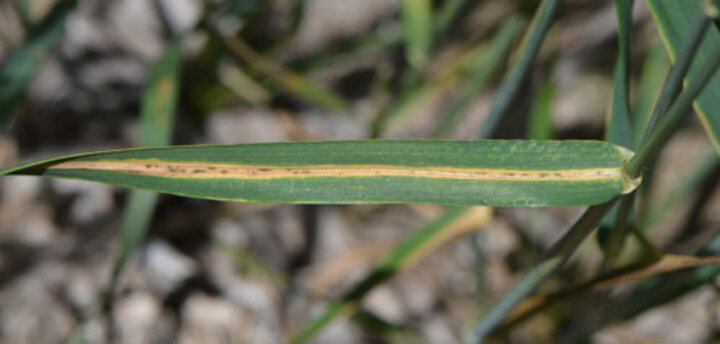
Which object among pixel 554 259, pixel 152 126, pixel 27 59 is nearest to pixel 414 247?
pixel 554 259

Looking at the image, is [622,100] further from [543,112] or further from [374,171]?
[543,112]

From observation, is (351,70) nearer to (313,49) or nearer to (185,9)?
(313,49)

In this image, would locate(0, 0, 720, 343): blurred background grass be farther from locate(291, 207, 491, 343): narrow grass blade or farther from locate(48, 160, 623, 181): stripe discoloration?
locate(48, 160, 623, 181): stripe discoloration

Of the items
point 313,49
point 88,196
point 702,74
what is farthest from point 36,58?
point 702,74

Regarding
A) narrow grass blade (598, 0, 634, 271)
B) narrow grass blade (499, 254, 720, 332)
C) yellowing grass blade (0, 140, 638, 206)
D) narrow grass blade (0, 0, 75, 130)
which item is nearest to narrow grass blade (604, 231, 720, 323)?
narrow grass blade (499, 254, 720, 332)

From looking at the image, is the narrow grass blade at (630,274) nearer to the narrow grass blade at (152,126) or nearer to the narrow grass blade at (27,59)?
the narrow grass blade at (152,126)

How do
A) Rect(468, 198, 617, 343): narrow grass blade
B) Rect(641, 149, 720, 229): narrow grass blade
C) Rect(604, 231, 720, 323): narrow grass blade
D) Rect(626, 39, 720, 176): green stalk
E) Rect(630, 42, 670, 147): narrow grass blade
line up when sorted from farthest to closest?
Rect(641, 149, 720, 229): narrow grass blade
Rect(630, 42, 670, 147): narrow grass blade
Rect(604, 231, 720, 323): narrow grass blade
Rect(468, 198, 617, 343): narrow grass blade
Rect(626, 39, 720, 176): green stalk

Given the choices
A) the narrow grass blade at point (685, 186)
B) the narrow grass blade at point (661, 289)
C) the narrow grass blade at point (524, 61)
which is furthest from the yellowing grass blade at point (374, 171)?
the narrow grass blade at point (685, 186)
